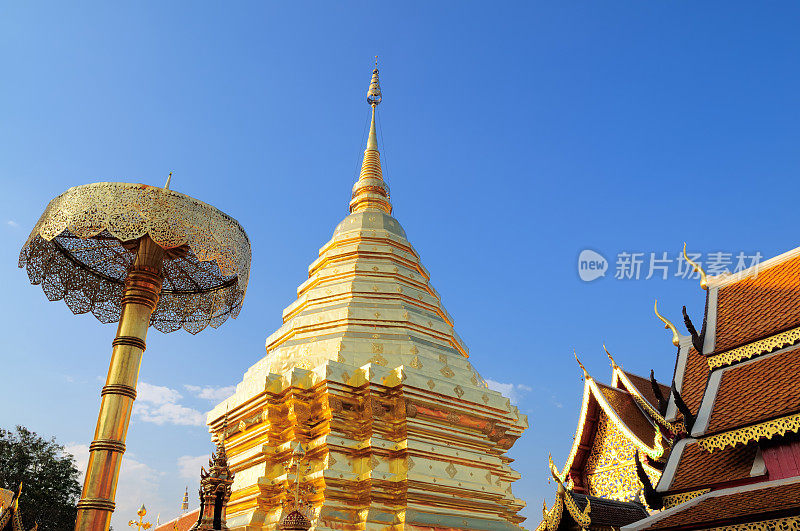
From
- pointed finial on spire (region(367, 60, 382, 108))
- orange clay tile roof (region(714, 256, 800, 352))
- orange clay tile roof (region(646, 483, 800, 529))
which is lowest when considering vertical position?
orange clay tile roof (region(646, 483, 800, 529))

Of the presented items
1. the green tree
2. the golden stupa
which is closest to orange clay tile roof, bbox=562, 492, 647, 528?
the golden stupa

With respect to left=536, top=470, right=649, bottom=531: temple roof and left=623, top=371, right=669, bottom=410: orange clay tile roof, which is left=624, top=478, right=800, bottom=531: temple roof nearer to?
left=536, top=470, right=649, bottom=531: temple roof

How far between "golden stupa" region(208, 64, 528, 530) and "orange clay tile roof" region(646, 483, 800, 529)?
15.3ft

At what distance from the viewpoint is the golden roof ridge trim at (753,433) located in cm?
504

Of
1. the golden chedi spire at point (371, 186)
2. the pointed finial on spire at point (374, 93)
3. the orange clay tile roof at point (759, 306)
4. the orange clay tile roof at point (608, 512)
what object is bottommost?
the orange clay tile roof at point (608, 512)

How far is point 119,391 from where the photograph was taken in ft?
17.6

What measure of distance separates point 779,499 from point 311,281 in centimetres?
1000


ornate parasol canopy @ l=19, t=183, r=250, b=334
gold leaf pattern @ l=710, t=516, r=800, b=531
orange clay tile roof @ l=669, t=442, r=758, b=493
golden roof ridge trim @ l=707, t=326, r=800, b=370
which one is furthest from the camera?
golden roof ridge trim @ l=707, t=326, r=800, b=370

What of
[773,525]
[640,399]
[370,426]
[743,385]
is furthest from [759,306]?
[370,426]

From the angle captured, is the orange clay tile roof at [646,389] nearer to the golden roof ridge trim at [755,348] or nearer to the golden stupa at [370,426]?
the golden stupa at [370,426]

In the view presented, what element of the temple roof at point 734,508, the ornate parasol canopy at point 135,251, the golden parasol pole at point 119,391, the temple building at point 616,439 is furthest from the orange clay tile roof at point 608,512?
the golden parasol pole at point 119,391

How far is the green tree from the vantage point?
1506 centimetres

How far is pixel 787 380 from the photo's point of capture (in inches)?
216

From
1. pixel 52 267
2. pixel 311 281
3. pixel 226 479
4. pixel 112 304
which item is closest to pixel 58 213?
pixel 52 267
